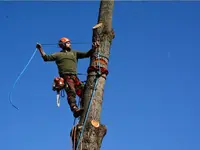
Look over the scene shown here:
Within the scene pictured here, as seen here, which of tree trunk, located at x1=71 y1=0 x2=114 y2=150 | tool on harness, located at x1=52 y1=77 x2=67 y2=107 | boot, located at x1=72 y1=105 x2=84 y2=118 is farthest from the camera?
tool on harness, located at x1=52 y1=77 x2=67 y2=107

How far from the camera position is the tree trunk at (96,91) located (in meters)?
4.12

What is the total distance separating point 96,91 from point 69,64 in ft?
3.07

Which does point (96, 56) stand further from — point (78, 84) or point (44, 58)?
point (44, 58)

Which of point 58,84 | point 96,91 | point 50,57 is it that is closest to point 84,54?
point 50,57

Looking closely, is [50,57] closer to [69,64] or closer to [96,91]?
[69,64]

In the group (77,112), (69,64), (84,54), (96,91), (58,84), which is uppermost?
(84,54)

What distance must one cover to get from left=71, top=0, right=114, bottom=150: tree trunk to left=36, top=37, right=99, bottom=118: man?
0.64 feet

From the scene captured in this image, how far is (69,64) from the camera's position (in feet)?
17.2

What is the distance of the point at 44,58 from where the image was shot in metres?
5.16

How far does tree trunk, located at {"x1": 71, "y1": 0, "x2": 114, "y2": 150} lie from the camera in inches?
162

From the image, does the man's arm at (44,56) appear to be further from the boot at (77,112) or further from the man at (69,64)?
the boot at (77,112)

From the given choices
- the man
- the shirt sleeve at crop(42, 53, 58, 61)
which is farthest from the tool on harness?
the shirt sleeve at crop(42, 53, 58, 61)

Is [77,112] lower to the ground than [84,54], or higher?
lower

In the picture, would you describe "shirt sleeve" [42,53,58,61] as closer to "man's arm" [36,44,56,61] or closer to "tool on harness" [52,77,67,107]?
"man's arm" [36,44,56,61]
